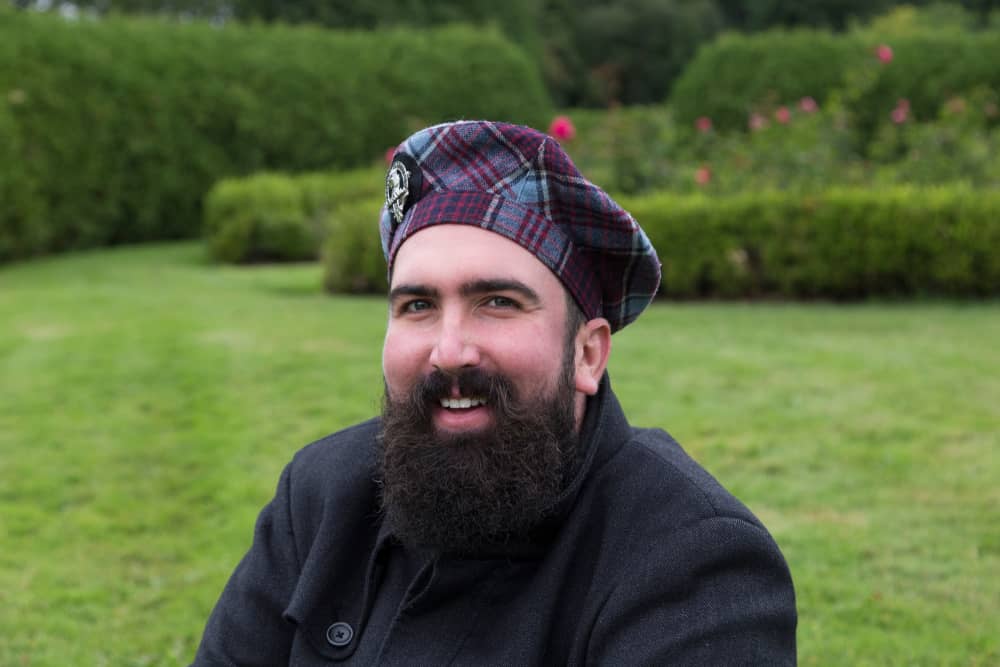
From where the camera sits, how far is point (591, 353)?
215cm

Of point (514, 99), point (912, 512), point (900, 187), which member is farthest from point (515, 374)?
point (514, 99)

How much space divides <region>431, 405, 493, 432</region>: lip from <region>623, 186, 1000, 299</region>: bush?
26.3ft

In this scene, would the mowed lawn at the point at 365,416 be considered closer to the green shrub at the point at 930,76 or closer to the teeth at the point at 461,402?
the teeth at the point at 461,402

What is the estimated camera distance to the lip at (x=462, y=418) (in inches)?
77.9

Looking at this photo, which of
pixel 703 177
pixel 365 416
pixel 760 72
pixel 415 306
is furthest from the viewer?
pixel 760 72

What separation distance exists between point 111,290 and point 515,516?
10.4 m

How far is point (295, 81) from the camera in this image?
20.4m

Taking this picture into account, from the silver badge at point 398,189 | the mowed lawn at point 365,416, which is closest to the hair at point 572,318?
the silver badge at point 398,189

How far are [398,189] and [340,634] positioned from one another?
2.91 ft

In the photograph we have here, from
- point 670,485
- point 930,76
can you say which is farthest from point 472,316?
point 930,76

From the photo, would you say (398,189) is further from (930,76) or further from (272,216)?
(930,76)

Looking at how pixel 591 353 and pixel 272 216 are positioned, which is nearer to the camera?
pixel 591 353

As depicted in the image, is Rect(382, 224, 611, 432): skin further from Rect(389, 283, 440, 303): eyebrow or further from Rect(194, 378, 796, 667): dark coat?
Rect(194, 378, 796, 667): dark coat

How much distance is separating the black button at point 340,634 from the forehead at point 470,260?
2.28 ft
